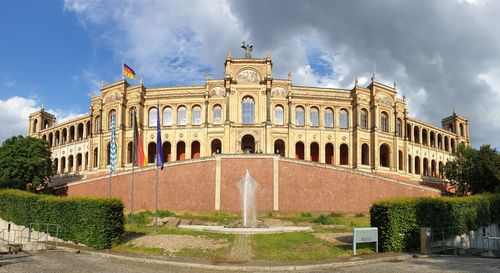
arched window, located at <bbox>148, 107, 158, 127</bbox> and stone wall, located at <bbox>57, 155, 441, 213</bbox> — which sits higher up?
arched window, located at <bbox>148, 107, 158, 127</bbox>

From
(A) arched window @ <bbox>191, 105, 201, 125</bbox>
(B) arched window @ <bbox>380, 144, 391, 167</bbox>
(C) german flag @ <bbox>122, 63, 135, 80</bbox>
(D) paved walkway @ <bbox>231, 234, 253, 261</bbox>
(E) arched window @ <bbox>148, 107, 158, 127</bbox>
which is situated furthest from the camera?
(B) arched window @ <bbox>380, 144, 391, 167</bbox>

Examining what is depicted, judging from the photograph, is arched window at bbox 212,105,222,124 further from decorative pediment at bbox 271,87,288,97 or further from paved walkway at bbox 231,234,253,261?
paved walkway at bbox 231,234,253,261

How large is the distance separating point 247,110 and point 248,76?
179 inches

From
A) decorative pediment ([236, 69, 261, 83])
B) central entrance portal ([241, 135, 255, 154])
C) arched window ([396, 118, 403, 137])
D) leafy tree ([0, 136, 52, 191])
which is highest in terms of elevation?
decorative pediment ([236, 69, 261, 83])

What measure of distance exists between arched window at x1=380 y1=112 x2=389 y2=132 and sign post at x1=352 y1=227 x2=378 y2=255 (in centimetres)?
4124

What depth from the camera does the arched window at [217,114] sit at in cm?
5656

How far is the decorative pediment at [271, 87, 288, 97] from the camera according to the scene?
56.6m

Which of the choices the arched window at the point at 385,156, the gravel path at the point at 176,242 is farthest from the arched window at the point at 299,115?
the gravel path at the point at 176,242

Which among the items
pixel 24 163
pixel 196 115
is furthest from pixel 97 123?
pixel 24 163

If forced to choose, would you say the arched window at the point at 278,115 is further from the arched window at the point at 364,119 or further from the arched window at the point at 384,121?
the arched window at the point at 384,121

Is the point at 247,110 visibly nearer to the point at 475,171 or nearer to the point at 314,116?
the point at 314,116

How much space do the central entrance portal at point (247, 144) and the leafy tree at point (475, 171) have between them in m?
24.9

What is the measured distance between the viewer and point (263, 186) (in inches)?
1597

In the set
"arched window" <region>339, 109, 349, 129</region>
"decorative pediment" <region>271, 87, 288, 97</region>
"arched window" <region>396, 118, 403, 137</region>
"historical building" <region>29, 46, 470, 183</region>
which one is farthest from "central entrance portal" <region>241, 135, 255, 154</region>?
"arched window" <region>396, 118, 403, 137</region>
